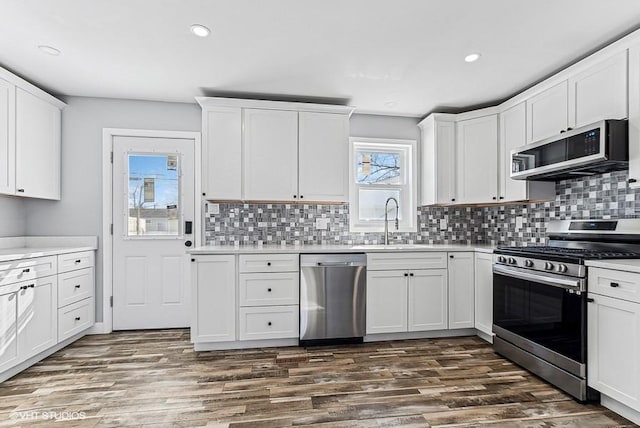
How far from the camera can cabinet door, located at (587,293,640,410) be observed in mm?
1765

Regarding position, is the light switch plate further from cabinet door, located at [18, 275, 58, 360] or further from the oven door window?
cabinet door, located at [18, 275, 58, 360]

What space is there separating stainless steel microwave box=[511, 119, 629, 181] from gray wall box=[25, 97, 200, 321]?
376 cm

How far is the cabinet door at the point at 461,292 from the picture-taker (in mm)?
3184

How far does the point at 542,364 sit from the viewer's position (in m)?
2.29

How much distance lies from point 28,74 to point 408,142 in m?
3.73

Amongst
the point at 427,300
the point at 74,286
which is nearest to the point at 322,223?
the point at 427,300

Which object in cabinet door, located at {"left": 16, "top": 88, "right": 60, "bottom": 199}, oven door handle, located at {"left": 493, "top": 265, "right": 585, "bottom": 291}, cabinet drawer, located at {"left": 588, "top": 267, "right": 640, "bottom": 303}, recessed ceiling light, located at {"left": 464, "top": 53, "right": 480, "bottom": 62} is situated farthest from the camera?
cabinet door, located at {"left": 16, "top": 88, "right": 60, "bottom": 199}

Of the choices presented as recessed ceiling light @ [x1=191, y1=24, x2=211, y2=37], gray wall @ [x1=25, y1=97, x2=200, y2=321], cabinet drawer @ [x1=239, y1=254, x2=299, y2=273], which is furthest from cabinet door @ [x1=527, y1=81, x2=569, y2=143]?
gray wall @ [x1=25, y1=97, x2=200, y2=321]

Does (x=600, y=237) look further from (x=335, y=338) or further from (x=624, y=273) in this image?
(x=335, y=338)

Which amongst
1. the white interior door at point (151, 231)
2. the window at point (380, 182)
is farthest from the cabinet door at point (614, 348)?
the white interior door at point (151, 231)

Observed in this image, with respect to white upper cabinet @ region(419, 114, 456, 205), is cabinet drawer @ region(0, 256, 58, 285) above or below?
below

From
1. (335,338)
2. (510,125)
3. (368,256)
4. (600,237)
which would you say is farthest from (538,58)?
(335,338)

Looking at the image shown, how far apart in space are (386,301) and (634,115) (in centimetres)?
224

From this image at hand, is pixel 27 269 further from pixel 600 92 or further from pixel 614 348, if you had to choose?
pixel 600 92
